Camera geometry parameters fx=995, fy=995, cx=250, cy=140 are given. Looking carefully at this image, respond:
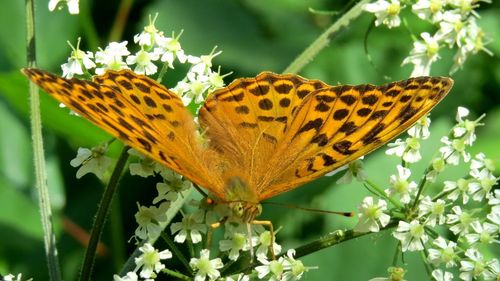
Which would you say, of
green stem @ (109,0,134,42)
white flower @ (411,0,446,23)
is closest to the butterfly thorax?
white flower @ (411,0,446,23)

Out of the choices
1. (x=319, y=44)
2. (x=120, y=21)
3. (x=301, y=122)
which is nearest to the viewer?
(x=301, y=122)

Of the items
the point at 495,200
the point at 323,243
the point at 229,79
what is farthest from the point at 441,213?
the point at 229,79

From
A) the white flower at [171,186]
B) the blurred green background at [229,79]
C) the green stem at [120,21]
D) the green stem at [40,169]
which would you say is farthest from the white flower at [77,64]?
the green stem at [120,21]

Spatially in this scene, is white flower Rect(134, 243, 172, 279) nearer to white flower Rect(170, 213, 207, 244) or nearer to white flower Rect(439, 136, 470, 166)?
white flower Rect(170, 213, 207, 244)

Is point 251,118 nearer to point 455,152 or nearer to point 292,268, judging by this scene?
point 292,268

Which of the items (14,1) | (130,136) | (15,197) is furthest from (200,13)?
(130,136)

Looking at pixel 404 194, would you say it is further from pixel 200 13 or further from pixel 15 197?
pixel 200 13
